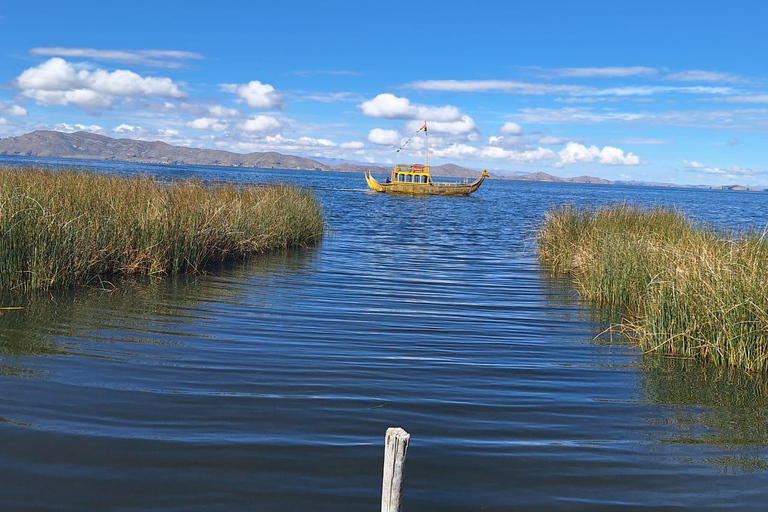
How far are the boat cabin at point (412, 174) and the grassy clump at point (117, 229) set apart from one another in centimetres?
3793

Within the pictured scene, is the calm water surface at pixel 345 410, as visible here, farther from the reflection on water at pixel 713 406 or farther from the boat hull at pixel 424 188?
the boat hull at pixel 424 188

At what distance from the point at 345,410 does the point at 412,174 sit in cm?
4892

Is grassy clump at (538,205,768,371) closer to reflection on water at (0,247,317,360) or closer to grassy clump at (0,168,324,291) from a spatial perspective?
reflection on water at (0,247,317,360)

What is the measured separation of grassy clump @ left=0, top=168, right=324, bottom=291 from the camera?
9602mm

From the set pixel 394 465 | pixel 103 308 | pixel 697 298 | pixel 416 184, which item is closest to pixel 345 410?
pixel 394 465

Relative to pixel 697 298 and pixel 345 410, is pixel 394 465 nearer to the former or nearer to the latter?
pixel 345 410

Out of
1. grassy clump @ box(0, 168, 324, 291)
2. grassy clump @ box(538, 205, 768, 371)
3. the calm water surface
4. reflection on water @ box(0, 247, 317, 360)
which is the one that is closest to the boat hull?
grassy clump @ box(0, 168, 324, 291)

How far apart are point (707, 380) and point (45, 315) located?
7.44m

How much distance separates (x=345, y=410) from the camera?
5.60m

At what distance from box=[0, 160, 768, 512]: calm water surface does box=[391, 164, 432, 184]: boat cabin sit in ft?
146

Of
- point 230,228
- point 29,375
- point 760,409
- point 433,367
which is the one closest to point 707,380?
point 760,409

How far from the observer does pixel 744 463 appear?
495cm

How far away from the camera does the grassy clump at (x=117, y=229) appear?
9.60 m

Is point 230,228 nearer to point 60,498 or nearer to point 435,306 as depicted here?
point 435,306
